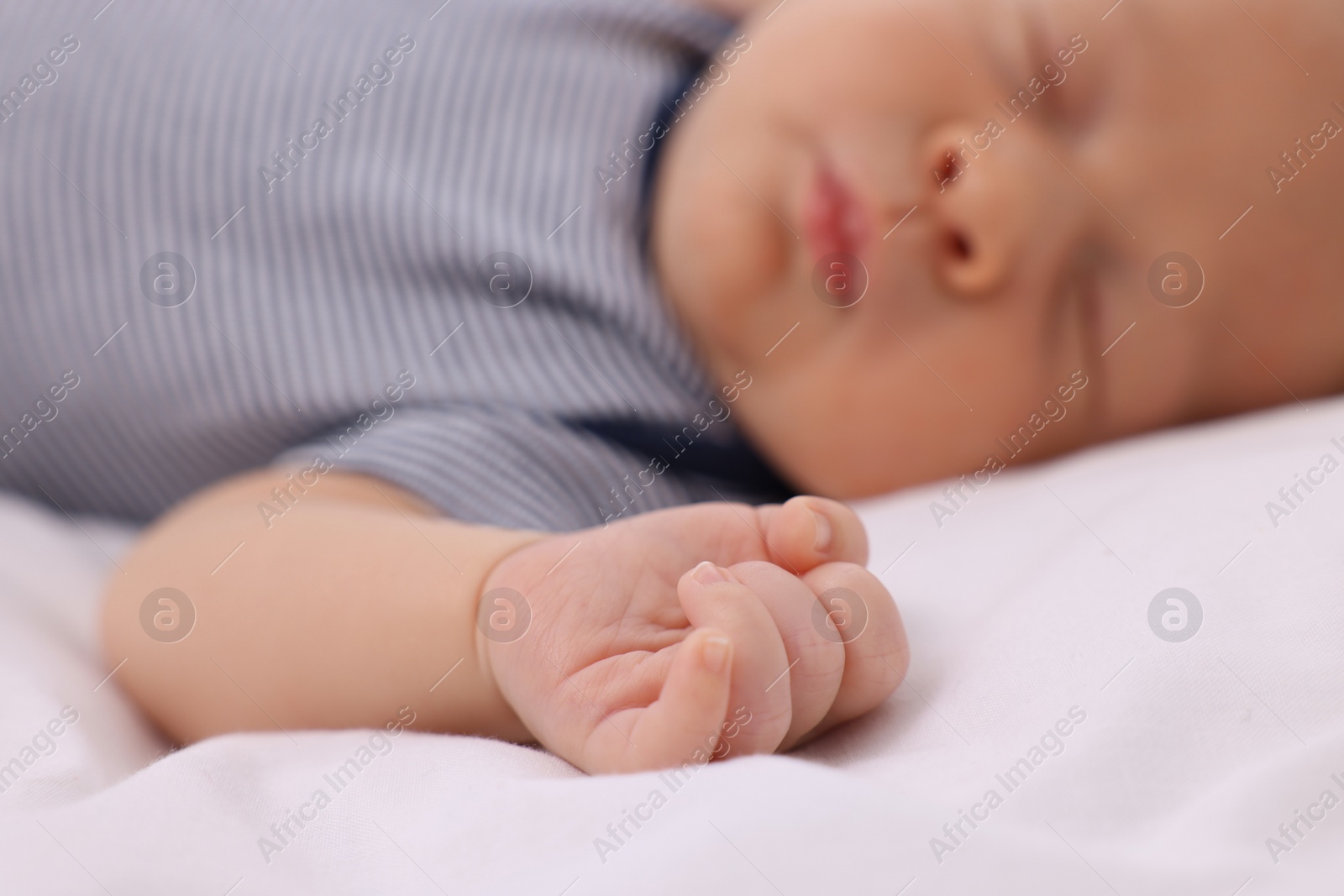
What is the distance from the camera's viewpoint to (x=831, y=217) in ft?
3.38

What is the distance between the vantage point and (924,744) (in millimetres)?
581

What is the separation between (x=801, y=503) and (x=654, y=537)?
0.32 feet

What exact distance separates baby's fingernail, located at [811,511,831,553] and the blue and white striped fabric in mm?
403

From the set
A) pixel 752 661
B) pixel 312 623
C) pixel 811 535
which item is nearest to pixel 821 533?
pixel 811 535

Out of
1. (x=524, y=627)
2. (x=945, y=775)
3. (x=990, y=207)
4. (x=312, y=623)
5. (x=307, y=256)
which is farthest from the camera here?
(x=307, y=256)

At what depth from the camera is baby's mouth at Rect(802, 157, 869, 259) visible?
102 cm

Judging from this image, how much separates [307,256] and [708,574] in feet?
2.39

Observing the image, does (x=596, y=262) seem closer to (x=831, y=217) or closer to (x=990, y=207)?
(x=831, y=217)

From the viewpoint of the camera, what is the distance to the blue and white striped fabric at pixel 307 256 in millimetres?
1084

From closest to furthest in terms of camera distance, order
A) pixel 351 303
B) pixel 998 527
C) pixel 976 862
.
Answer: pixel 976 862
pixel 998 527
pixel 351 303

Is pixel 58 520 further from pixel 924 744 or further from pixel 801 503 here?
pixel 924 744

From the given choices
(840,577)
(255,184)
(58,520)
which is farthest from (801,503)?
(58,520)

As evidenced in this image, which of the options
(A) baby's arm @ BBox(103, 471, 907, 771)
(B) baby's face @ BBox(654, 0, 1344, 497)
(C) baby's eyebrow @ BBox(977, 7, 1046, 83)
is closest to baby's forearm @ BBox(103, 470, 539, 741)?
(A) baby's arm @ BBox(103, 471, 907, 771)

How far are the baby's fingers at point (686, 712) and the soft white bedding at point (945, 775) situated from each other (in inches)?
1.4
